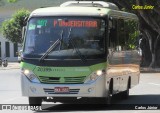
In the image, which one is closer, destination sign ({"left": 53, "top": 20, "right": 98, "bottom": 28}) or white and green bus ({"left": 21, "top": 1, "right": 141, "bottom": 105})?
white and green bus ({"left": 21, "top": 1, "right": 141, "bottom": 105})

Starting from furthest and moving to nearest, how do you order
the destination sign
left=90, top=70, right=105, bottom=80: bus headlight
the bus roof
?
the bus roof → the destination sign → left=90, top=70, right=105, bottom=80: bus headlight

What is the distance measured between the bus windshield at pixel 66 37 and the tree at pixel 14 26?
68.5 meters

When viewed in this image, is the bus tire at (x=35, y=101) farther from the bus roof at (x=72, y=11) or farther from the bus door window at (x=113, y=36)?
the bus door window at (x=113, y=36)

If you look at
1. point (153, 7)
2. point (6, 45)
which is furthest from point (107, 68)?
point (6, 45)

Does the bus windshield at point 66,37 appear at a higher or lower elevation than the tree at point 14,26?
higher

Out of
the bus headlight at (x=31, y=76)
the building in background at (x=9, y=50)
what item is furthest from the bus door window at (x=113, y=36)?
the building in background at (x=9, y=50)

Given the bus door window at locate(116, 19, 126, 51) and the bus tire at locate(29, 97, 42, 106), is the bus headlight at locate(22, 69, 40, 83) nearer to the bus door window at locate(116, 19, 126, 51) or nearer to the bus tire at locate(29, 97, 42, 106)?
the bus tire at locate(29, 97, 42, 106)

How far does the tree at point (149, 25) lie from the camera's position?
46.3m

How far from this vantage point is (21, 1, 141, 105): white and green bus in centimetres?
1536

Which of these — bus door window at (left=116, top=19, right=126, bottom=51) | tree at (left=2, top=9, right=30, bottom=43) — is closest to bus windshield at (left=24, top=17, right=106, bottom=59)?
bus door window at (left=116, top=19, right=126, bottom=51)

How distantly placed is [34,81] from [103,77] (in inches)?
71.9

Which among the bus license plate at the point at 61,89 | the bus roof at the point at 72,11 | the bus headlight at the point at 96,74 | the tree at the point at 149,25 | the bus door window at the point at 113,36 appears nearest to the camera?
the bus license plate at the point at 61,89

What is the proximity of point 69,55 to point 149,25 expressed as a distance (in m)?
34.1

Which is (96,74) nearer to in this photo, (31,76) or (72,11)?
(31,76)
